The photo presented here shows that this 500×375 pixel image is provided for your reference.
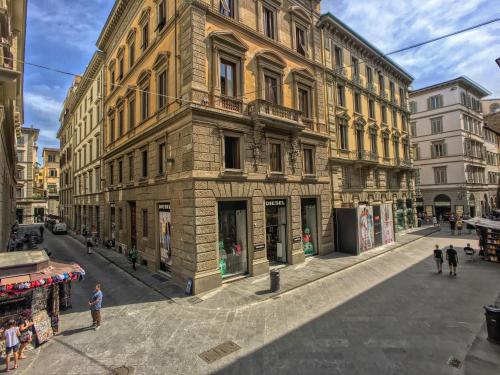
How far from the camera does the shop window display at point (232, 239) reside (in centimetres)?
1390

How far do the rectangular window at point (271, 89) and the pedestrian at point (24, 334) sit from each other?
48.6 ft

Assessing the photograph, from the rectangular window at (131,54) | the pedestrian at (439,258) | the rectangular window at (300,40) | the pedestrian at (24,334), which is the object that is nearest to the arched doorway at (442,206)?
the pedestrian at (439,258)

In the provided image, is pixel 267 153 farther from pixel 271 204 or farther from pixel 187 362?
pixel 187 362

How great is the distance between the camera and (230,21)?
14.7 metres

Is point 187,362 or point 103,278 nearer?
point 187,362

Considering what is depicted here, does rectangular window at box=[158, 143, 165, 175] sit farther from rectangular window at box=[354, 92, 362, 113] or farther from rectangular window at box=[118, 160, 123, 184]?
rectangular window at box=[354, 92, 362, 113]

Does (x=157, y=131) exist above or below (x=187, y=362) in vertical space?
above

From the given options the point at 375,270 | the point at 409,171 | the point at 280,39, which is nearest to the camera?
the point at 375,270

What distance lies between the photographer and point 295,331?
8727 millimetres

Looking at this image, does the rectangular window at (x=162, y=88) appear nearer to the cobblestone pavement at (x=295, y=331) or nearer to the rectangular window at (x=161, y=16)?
the rectangular window at (x=161, y=16)

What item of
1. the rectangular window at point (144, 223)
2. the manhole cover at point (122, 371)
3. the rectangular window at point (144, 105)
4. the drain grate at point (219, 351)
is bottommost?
the drain grate at point (219, 351)

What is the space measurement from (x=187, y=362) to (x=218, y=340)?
1.30 meters

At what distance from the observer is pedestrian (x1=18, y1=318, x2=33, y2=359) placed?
7787 mm

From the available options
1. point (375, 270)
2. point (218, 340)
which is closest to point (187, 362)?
point (218, 340)
